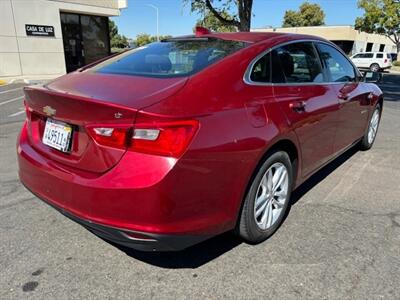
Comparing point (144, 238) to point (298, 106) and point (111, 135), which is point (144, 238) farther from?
point (298, 106)

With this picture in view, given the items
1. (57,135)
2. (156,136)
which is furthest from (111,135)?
(57,135)

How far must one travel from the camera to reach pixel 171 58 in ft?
9.86

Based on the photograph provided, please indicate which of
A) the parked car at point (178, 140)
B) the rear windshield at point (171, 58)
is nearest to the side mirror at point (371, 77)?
the parked car at point (178, 140)

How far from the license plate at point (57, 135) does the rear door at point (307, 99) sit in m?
1.52

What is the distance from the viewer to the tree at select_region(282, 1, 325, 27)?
76.3 meters

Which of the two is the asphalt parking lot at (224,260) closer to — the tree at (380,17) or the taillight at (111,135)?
the taillight at (111,135)

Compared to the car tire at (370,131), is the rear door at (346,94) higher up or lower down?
higher up

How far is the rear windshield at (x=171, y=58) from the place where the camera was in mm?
2686

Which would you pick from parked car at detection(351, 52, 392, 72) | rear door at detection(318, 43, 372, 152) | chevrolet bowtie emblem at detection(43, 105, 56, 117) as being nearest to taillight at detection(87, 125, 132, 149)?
chevrolet bowtie emblem at detection(43, 105, 56, 117)

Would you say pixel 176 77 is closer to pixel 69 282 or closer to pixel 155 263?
pixel 155 263

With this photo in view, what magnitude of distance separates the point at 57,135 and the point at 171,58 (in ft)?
3.55

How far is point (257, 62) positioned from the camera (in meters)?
2.83

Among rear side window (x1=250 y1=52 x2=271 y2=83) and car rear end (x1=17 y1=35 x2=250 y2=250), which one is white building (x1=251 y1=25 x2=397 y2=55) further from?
car rear end (x1=17 y1=35 x2=250 y2=250)

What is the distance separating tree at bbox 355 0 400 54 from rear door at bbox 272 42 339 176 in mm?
40798
